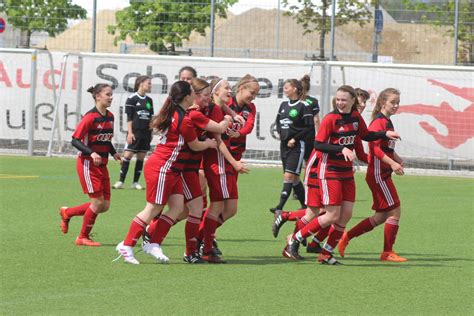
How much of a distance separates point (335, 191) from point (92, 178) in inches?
111

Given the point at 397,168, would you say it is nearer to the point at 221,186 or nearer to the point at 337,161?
the point at 337,161

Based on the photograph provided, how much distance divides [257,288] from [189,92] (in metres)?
2.20

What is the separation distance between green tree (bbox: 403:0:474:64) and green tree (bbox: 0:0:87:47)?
8471mm

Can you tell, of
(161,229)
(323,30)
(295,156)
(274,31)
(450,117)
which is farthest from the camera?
(274,31)

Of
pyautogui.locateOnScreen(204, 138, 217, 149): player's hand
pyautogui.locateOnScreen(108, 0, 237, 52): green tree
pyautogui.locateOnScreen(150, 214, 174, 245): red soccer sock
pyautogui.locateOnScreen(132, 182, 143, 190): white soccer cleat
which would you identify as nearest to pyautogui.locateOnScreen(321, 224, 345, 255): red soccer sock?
pyautogui.locateOnScreen(204, 138, 217, 149): player's hand

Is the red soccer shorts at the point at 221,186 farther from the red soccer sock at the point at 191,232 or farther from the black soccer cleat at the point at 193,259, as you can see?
the black soccer cleat at the point at 193,259

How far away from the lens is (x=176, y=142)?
9969 mm

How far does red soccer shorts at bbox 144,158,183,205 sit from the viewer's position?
9.89m

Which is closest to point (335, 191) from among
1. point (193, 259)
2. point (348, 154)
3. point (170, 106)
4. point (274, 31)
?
point (348, 154)

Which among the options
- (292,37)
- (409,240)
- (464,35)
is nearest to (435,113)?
(464,35)

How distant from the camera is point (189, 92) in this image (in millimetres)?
9953

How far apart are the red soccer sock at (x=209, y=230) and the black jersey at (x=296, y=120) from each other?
14.9 ft

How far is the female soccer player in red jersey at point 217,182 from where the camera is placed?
10.3m

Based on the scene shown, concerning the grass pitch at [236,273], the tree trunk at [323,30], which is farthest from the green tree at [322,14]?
the grass pitch at [236,273]
